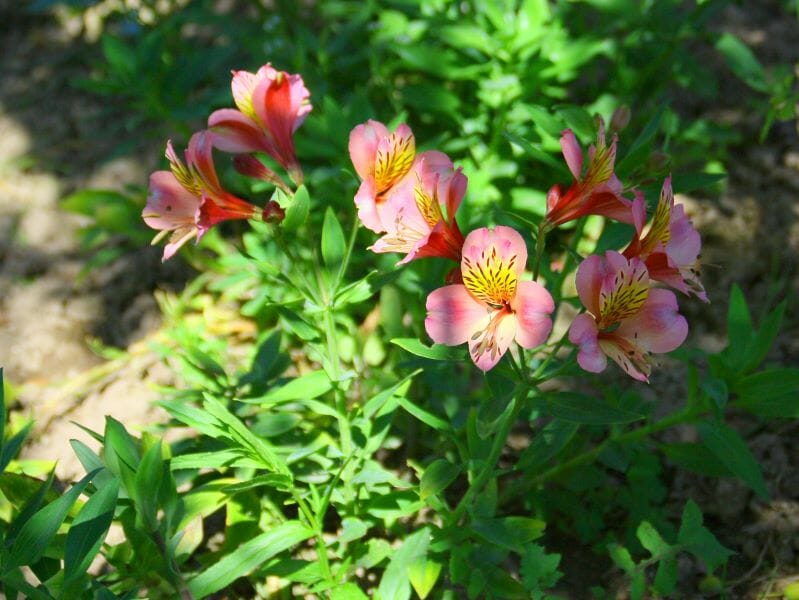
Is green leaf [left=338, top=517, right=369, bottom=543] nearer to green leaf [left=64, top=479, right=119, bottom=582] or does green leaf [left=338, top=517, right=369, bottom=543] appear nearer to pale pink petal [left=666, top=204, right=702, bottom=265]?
green leaf [left=64, top=479, right=119, bottom=582]

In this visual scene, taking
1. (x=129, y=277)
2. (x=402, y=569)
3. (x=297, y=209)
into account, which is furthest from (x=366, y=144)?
(x=129, y=277)

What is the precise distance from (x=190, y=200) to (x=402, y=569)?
2.68 ft

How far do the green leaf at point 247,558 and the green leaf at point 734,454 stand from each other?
2.66 ft

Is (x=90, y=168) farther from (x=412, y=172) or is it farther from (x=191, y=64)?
(x=412, y=172)

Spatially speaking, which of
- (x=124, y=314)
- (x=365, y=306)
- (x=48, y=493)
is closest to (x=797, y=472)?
(x=365, y=306)

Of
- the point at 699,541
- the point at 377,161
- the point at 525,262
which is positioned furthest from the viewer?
the point at 699,541

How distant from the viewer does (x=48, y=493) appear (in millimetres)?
1782

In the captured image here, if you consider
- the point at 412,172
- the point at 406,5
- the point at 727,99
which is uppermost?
the point at 412,172

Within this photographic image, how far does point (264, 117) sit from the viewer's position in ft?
5.30

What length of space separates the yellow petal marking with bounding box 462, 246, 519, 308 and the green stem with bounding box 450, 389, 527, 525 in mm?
214

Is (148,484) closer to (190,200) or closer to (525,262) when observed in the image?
(190,200)

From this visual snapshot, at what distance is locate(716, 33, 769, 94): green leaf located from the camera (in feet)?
8.79

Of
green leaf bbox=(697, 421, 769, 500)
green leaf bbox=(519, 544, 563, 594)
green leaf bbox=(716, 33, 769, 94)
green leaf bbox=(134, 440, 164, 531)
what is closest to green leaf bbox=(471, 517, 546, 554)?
green leaf bbox=(519, 544, 563, 594)

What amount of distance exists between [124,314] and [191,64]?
80cm
